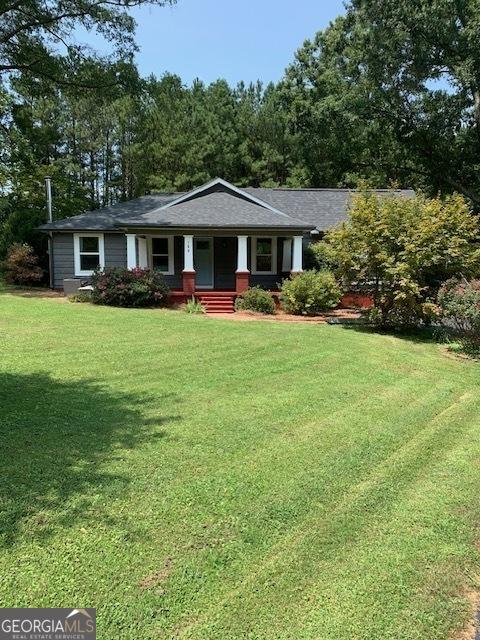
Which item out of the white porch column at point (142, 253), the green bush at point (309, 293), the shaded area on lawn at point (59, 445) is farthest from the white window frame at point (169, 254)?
the shaded area on lawn at point (59, 445)

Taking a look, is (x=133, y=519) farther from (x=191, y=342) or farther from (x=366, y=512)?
(x=191, y=342)

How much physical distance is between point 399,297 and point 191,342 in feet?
16.3

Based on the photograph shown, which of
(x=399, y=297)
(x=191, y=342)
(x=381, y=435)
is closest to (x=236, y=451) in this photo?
(x=381, y=435)

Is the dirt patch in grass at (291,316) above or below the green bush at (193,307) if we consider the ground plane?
below

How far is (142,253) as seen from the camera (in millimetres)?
17969

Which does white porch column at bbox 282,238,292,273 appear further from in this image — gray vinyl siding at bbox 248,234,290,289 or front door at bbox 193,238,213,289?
front door at bbox 193,238,213,289

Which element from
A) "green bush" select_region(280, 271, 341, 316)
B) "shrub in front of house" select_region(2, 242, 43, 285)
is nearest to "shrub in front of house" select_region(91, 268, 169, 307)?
"green bush" select_region(280, 271, 341, 316)

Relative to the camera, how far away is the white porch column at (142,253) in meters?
17.8

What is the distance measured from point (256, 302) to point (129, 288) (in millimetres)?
4016

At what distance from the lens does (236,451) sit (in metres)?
4.34

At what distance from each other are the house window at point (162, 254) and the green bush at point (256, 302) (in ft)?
14.4

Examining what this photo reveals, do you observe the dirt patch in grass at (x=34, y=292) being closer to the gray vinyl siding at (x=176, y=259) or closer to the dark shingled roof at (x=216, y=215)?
the gray vinyl siding at (x=176, y=259)

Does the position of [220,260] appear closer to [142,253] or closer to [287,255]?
[287,255]

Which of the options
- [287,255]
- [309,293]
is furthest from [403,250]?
[287,255]
